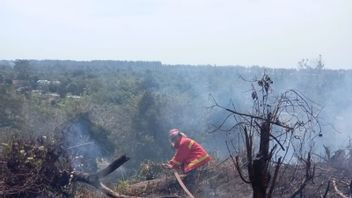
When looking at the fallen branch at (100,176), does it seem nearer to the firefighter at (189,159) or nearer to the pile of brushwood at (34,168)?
the pile of brushwood at (34,168)

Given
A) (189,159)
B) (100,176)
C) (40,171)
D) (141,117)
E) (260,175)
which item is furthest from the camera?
(141,117)

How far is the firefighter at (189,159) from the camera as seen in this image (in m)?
8.89

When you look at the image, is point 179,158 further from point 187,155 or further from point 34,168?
point 34,168

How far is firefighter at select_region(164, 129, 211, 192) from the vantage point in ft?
29.2

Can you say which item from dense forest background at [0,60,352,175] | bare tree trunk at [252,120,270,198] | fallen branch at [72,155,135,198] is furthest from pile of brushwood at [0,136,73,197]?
dense forest background at [0,60,352,175]

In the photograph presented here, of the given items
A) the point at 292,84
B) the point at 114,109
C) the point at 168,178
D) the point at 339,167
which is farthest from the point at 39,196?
the point at 292,84

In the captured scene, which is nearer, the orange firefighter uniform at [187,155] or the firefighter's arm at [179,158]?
the orange firefighter uniform at [187,155]

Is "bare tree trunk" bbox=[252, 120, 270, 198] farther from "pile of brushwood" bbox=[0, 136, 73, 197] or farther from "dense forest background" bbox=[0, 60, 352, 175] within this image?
"dense forest background" bbox=[0, 60, 352, 175]

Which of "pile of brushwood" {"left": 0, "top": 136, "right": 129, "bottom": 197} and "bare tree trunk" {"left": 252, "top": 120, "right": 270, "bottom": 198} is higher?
"bare tree trunk" {"left": 252, "top": 120, "right": 270, "bottom": 198}

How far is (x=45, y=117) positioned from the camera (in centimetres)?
2645

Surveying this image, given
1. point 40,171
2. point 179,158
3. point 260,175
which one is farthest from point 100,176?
point 260,175

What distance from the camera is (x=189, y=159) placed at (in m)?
9.12

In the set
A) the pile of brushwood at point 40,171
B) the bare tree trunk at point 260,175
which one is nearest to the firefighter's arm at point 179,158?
the pile of brushwood at point 40,171

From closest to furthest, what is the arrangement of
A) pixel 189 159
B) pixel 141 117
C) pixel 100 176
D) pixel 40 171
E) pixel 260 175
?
1. pixel 260 175
2. pixel 100 176
3. pixel 40 171
4. pixel 189 159
5. pixel 141 117
